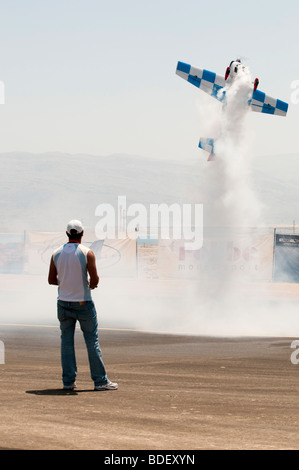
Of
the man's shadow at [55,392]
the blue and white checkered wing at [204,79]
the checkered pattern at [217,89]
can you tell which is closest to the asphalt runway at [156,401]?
the man's shadow at [55,392]

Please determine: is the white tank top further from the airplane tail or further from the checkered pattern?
the checkered pattern

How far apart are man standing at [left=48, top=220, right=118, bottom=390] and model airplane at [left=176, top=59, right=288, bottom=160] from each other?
1508 cm

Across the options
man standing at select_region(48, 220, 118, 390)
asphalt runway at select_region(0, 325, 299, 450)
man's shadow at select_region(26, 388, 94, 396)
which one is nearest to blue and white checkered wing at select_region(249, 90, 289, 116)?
asphalt runway at select_region(0, 325, 299, 450)

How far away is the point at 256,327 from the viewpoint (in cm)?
1634

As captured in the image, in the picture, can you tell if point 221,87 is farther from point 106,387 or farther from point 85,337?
point 106,387

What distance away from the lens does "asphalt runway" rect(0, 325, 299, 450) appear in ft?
17.5

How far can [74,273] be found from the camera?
7.61 meters

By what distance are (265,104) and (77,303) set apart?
18050 mm

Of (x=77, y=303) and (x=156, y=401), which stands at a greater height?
(x=77, y=303)

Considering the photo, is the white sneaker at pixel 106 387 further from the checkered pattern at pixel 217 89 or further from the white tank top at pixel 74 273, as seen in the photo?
the checkered pattern at pixel 217 89

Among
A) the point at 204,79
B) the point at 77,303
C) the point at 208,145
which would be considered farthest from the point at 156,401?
the point at 204,79

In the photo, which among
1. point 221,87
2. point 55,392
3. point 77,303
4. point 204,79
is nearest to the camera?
point 55,392

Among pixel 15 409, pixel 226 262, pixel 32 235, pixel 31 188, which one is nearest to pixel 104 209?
pixel 31 188
